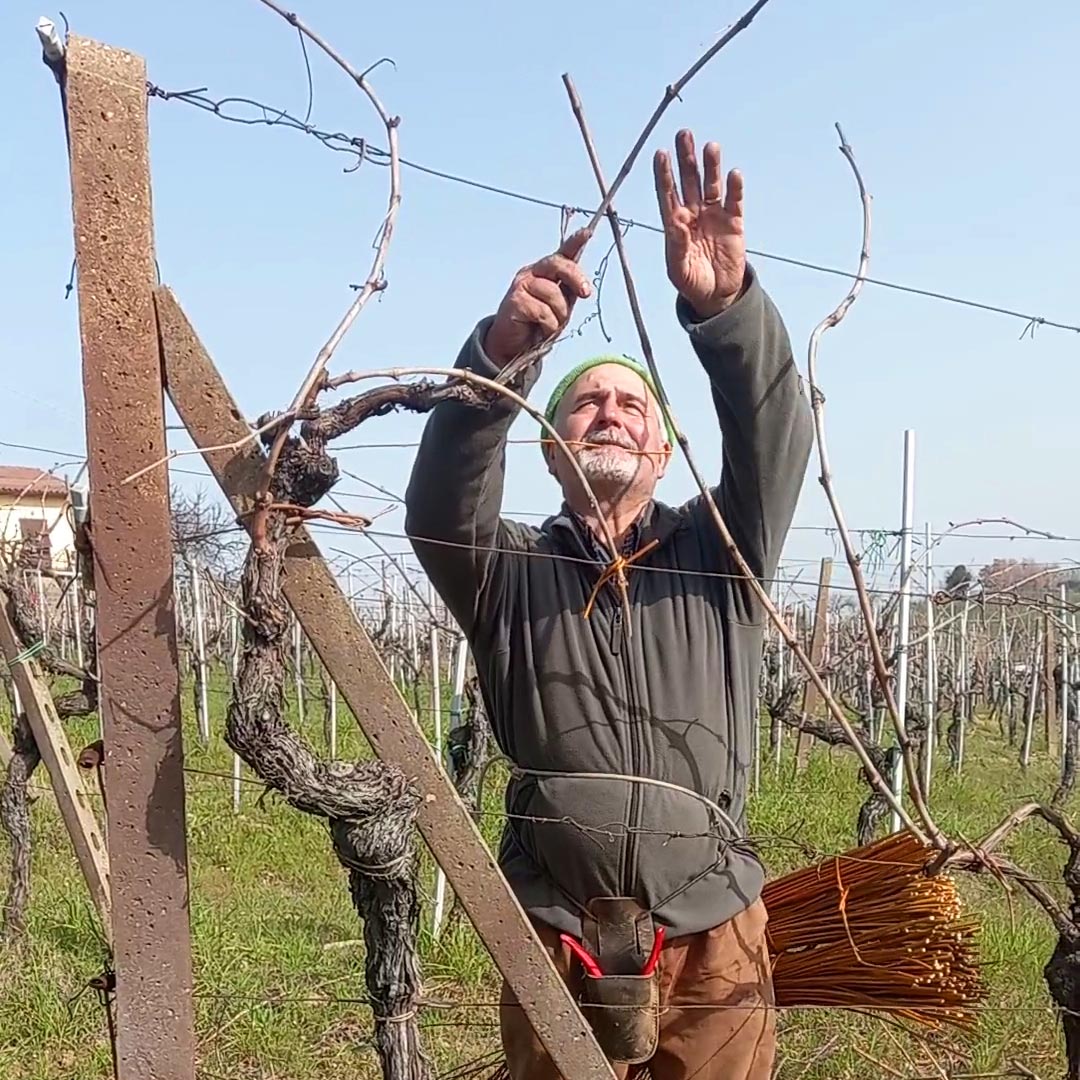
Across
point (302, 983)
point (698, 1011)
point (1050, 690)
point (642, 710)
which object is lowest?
point (302, 983)

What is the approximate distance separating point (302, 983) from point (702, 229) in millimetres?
3106

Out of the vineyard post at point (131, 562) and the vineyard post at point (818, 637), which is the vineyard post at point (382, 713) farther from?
the vineyard post at point (818, 637)

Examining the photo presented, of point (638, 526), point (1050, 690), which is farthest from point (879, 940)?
point (1050, 690)

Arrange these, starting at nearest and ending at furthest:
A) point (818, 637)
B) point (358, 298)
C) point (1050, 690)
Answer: point (358, 298) < point (818, 637) < point (1050, 690)

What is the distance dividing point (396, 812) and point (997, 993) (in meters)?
3.03

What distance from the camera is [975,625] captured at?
47.8 feet

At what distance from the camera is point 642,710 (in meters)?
1.64

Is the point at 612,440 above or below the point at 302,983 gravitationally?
above

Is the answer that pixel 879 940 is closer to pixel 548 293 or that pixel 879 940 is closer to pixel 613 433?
pixel 613 433

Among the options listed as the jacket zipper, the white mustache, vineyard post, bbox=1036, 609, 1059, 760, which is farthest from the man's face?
vineyard post, bbox=1036, 609, 1059, 760

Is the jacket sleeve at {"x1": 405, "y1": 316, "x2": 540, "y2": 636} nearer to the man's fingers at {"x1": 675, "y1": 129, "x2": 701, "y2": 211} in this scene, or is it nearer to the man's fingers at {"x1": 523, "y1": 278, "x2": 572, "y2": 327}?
the man's fingers at {"x1": 523, "y1": 278, "x2": 572, "y2": 327}

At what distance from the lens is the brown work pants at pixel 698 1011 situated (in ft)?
5.44

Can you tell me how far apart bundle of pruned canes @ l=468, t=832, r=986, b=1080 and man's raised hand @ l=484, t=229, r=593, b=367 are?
1.09 meters

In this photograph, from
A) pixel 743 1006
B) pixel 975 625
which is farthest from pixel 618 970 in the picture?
pixel 975 625
